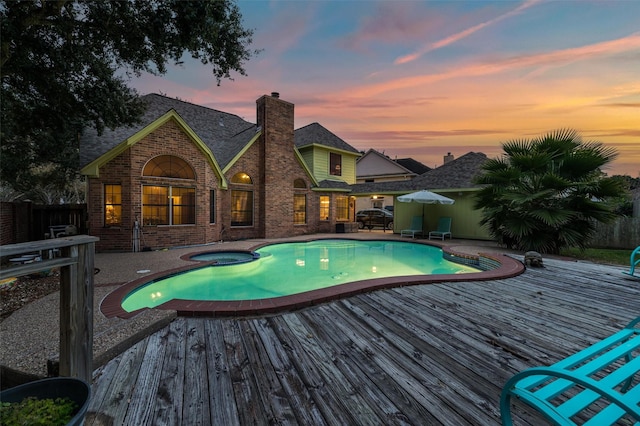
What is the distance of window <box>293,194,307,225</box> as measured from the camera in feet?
50.8

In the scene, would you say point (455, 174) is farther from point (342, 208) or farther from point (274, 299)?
point (274, 299)

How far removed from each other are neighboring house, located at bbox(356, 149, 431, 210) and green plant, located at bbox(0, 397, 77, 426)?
26.3m

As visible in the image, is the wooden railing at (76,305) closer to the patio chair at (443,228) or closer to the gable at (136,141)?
the gable at (136,141)

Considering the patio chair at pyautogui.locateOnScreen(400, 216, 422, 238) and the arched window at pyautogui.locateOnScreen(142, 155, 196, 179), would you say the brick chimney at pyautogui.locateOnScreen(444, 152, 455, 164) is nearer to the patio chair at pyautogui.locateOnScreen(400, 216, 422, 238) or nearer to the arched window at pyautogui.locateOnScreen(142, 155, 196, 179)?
the patio chair at pyautogui.locateOnScreen(400, 216, 422, 238)

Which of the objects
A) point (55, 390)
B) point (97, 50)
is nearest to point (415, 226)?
point (97, 50)

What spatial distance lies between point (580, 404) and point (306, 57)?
41.8 ft

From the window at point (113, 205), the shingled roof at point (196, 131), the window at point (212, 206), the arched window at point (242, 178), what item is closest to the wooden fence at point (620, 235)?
the arched window at point (242, 178)

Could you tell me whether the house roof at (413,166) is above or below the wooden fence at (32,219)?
above

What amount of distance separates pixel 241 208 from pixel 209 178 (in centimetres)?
256

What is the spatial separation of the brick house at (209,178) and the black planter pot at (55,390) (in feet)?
30.4

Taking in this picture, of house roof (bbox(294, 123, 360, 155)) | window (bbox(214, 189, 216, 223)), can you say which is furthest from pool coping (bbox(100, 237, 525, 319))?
house roof (bbox(294, 123, 360, 155))

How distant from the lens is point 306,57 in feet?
37.4

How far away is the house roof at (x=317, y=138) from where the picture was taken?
59.7 ft

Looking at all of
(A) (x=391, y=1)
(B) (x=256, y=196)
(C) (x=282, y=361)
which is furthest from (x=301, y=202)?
(C) (x=282, y=361)
